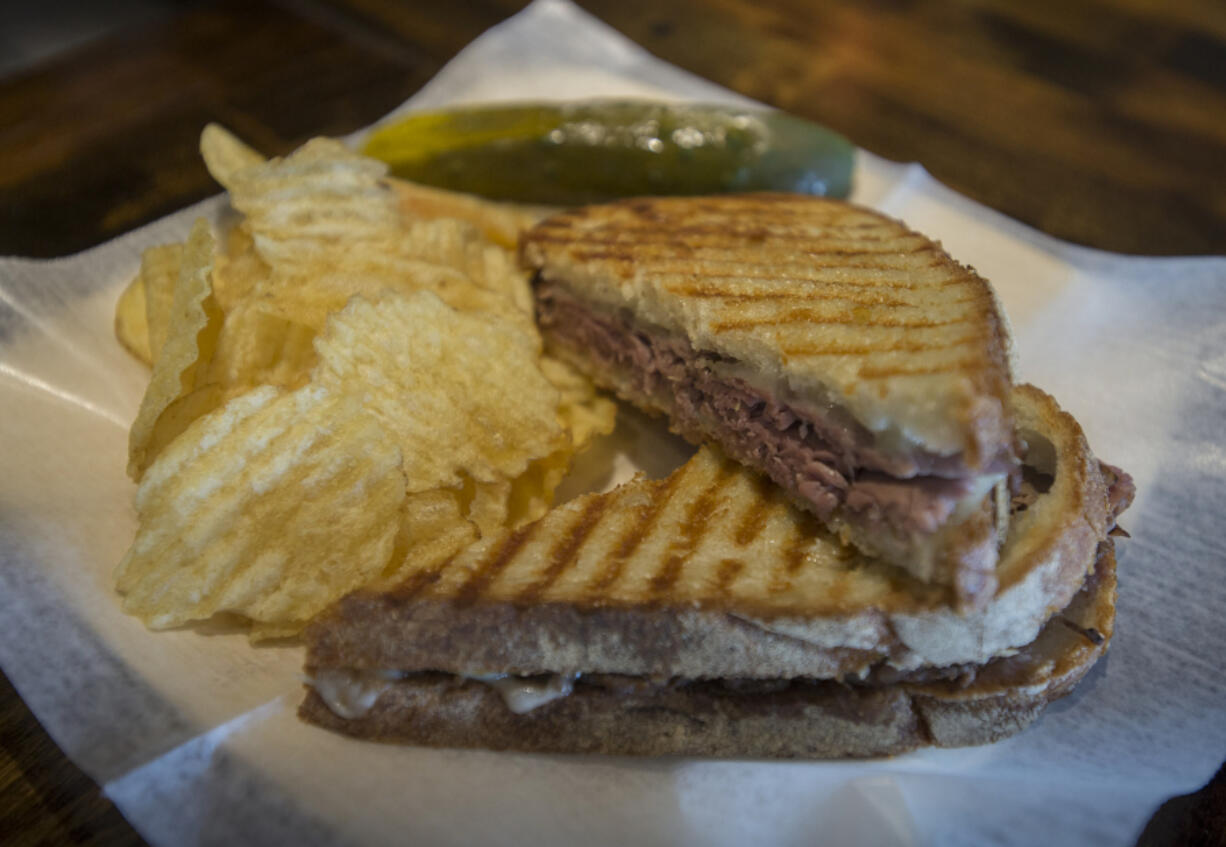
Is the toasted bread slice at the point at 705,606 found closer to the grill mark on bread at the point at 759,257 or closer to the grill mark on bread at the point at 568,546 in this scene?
the grill mark on bread at the point at 568,546

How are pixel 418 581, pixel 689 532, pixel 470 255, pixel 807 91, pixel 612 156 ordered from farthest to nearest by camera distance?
pixel 807 91 < pixel 612 156 < pixel 470 255 < pixel 689 532 < pixel 418 581

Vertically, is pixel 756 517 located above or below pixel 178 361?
below

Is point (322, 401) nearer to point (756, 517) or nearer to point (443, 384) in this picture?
point (443, 384)

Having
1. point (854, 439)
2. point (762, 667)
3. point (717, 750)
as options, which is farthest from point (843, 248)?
point (717, 750)

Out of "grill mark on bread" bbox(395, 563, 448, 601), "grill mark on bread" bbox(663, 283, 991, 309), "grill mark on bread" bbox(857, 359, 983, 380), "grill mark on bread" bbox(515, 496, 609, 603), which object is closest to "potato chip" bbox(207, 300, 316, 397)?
"grill mark on bread" bbox(395, 563, 448, 601)

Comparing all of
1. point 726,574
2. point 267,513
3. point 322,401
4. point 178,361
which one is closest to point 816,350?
Result: point 726,574

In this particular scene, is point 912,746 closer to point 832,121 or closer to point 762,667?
point 762,667
